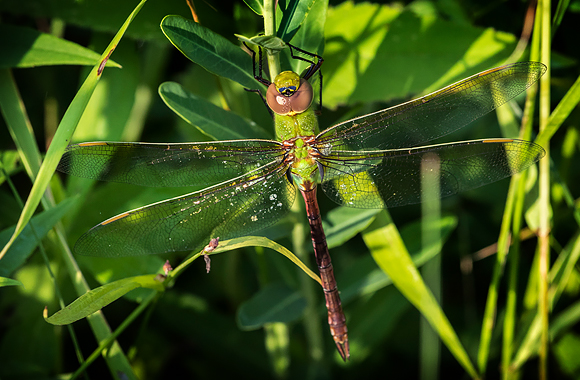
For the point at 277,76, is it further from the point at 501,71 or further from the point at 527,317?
the point at 527,317

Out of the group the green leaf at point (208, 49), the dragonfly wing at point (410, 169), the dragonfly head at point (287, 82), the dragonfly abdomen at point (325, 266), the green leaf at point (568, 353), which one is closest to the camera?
the green leaf at point (208, 49)

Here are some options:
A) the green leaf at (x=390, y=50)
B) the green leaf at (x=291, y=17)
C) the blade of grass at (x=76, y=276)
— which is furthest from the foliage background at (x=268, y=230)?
the green leaf at (x=291, y=17)

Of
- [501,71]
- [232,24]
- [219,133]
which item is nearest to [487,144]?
[501,71]

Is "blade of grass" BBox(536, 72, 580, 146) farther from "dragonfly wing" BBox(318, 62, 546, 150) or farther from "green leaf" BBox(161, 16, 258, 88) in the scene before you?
Result: "green leaf" BBox(161, 16, 258, 88)

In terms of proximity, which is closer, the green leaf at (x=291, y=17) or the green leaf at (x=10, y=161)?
the green leaf at (x=291, y=17)

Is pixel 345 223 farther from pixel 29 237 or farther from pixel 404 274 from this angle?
pixel 29 237

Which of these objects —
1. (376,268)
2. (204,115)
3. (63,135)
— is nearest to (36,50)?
(63,135)

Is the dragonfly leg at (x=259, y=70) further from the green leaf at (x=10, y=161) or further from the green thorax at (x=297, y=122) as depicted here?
the green leaf at (x=10, y=161)
